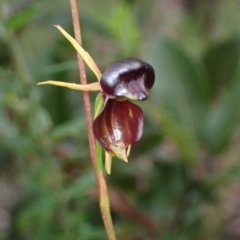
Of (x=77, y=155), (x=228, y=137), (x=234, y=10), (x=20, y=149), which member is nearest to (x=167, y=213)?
(x=228, y=137)

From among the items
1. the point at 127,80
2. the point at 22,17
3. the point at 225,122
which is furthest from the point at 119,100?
the point at 225,122

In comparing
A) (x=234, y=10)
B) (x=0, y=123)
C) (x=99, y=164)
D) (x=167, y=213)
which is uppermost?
(x=234, y=10)

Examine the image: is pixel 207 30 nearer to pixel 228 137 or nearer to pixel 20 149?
pixel 228 137

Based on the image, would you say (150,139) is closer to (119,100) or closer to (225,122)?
(225,122)

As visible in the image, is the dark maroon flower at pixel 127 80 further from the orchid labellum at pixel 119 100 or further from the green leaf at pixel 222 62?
the green leaf at pixel 222 62

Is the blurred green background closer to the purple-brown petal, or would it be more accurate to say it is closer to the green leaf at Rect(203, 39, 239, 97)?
the green leaf at Rect(203, 39, 239, 97)

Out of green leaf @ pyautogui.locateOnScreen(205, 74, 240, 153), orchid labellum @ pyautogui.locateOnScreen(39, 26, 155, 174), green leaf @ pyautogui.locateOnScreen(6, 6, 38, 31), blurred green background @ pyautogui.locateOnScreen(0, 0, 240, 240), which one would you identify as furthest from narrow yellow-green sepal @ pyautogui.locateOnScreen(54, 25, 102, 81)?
green leaf @ pyautogui.locateOnScreen(205, 74, 240, 153)
